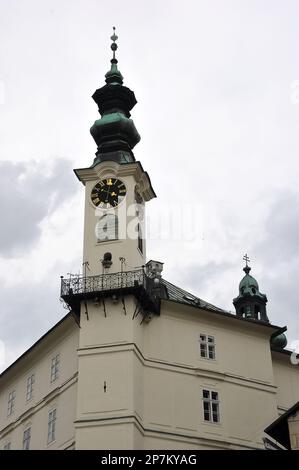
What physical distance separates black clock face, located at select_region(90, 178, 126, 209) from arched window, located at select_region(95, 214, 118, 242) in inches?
22.9

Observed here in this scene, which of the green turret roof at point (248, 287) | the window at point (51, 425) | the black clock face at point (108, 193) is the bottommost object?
the window at point (51, 425)

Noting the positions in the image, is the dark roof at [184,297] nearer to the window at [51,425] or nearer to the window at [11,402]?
the window at [51,425]

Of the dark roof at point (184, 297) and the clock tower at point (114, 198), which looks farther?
the dark roof at point (184, 297)

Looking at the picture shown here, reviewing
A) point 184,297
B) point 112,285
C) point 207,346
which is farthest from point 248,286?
point 112,285

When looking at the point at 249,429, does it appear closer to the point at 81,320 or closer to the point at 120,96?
the point at 81,320

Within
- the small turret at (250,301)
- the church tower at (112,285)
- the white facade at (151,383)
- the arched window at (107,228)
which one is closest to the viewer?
the church tower at (112,285)

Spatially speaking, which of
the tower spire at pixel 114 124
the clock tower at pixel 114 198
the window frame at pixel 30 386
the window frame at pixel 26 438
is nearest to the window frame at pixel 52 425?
the window frame at pixel 26 438

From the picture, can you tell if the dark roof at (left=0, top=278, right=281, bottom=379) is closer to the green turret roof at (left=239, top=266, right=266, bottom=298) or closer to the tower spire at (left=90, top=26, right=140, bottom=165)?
the tower spire at (left=90, top=26, right=140, bottom=165)

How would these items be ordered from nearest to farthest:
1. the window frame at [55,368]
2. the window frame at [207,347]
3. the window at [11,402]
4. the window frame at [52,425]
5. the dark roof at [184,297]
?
the window frame at [52,425]
the window frame at [207,347]
the window frame at [55,368]
the dark roof at [184,297]
the window at [11,402]

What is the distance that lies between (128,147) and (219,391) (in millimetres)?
12883

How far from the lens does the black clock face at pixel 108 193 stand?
48.3 meters

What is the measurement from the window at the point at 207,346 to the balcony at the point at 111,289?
2864 mm

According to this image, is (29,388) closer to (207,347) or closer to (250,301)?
(207,347)

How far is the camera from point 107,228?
47.8 metres
